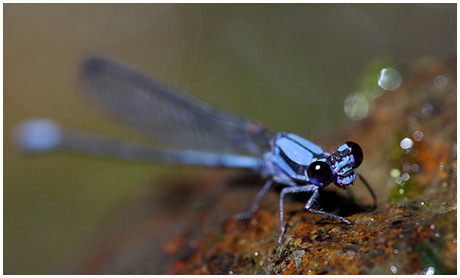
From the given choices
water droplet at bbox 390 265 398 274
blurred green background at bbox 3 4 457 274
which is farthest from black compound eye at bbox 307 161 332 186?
blurred green background at bbox 3 4 457 274

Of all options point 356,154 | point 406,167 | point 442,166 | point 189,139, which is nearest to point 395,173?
point 406,167

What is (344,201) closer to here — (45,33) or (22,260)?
(22,260)

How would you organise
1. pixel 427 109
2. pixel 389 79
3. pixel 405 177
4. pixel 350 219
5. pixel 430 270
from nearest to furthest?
1. pixel 430 270
2. pixel 350 219
3. pixel 405 177
4. pixel 427 109
5. pixel 389 79

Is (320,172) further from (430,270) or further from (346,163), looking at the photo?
(430,270)

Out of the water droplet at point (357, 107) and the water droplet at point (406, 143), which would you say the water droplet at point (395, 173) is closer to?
the water droplet at point (406, 143)

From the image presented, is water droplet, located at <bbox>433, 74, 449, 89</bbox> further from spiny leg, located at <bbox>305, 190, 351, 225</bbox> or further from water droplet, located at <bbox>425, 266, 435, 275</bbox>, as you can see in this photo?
water droplet, located at <bbox>425, 266, 435, 275</bbox>

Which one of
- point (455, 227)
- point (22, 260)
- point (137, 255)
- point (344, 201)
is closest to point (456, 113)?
point (344, 201)
